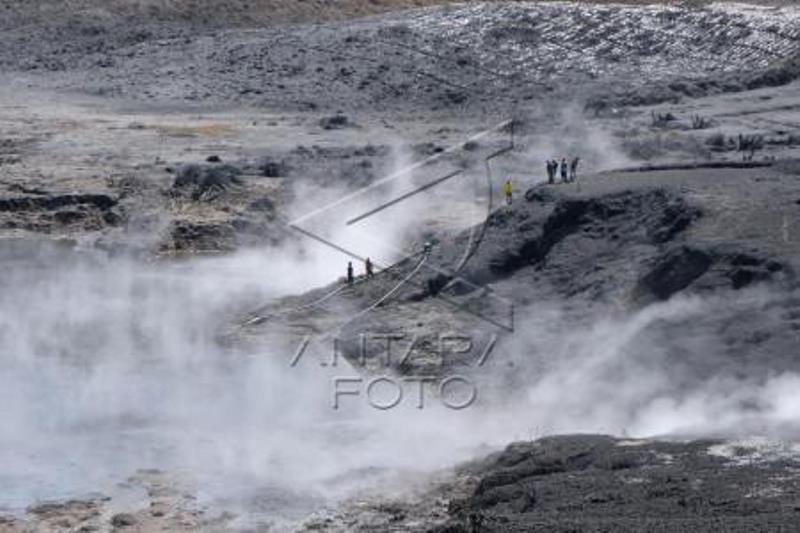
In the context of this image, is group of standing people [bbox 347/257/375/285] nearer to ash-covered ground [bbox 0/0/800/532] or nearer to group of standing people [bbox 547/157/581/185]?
ash-covered ground [bbox 0/0/800/532]

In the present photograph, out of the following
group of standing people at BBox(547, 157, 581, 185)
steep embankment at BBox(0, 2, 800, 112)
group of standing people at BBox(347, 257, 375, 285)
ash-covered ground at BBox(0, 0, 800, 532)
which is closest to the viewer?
ash-covered ground at BBox(0, 0, 800, 532)

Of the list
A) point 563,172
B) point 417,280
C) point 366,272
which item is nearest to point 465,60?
point 563,172

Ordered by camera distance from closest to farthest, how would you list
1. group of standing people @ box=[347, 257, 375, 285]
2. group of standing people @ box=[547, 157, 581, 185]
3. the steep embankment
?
1. group of standing people @ box=[347, 257, 375, 285]
2. group of standing people @ box=[547, 157, 581, 185]
3. the steep embankment

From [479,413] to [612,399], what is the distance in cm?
212

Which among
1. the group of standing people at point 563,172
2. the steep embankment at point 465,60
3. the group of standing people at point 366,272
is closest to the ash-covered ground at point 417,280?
the steep embankment at point 465,60

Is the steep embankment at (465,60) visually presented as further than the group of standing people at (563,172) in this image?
Yes

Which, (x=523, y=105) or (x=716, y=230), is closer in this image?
(x=716, y=230)

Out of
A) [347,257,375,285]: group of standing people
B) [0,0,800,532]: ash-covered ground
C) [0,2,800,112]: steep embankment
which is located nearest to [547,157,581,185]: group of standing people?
[0,0,800,532]: ash-covered ground

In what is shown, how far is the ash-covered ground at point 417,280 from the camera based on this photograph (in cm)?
2273

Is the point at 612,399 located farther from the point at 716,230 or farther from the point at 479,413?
the point at 716,230

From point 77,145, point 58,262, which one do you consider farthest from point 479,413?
point 77,145

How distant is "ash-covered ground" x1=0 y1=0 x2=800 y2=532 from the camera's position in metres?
22.7

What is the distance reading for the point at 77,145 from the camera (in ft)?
154

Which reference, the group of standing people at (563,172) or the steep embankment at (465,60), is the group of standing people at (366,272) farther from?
the steep embankment at (465,60)
